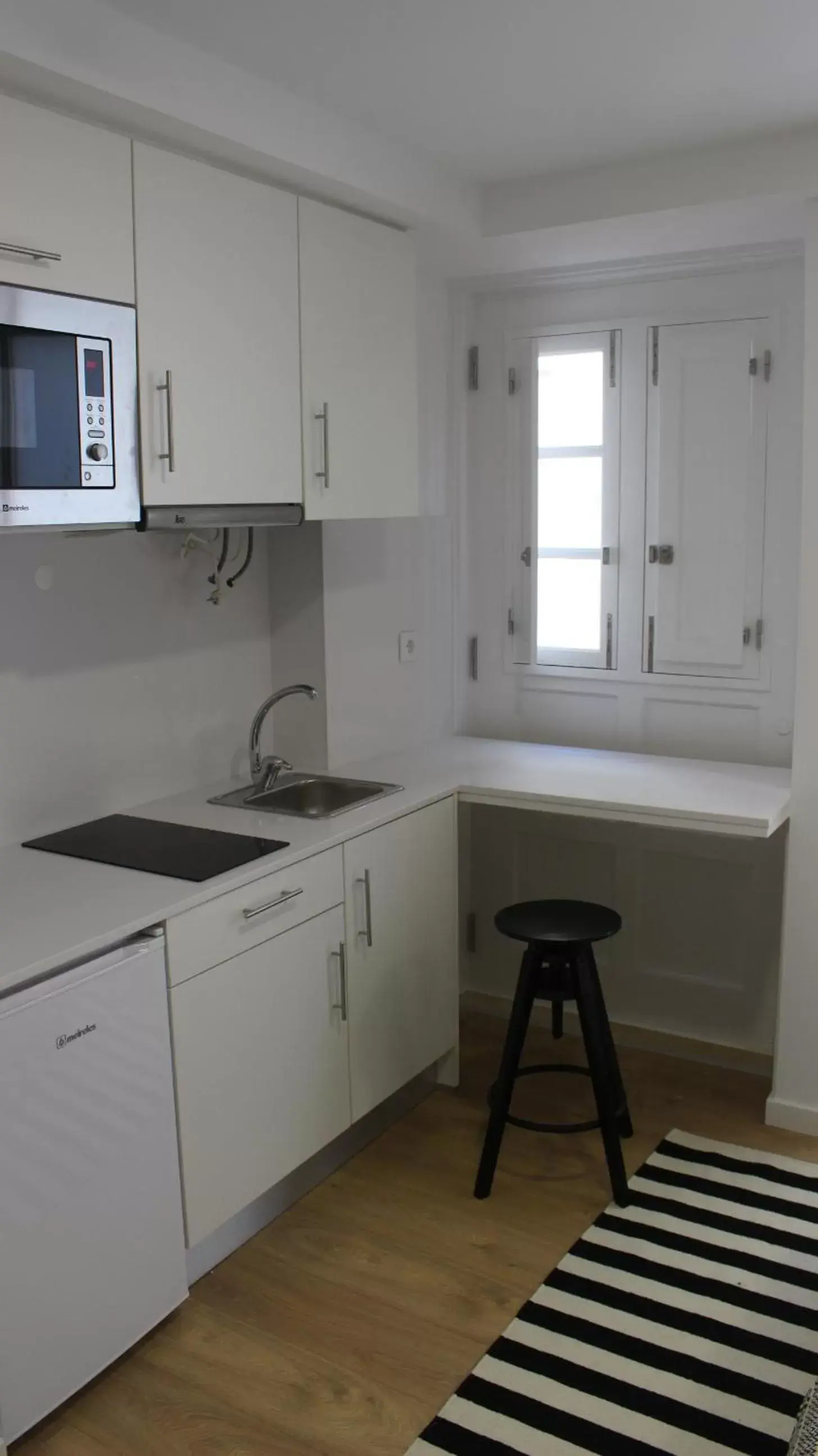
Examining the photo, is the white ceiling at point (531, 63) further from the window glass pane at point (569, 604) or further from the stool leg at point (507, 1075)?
the stool leg at point (507, 1075)

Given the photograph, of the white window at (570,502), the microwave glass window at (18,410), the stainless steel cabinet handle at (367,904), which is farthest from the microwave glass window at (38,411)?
the white window at (570,502)

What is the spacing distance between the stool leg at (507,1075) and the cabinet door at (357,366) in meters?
1.18

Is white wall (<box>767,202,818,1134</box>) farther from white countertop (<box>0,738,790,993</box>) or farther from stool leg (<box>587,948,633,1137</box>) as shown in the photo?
stool leg (<box>587,948,633,1137</box>)

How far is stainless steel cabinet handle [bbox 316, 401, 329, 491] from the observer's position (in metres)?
2.88

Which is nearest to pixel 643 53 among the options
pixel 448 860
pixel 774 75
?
pixel 774 75

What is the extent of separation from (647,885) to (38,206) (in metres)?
2.45

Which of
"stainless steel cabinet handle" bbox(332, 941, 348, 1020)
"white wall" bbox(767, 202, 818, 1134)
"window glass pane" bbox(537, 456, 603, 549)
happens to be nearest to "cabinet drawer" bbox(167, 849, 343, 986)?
"stainless steel cabinet handle" bbox(332, 941, 348, 1020)

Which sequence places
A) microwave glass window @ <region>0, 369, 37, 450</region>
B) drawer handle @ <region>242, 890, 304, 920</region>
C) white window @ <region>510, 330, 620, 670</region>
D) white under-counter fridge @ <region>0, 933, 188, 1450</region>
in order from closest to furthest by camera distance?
white under-counter fridge @ <region>0, 933, 188, 1450</region>
microwave glass window @ <region>0, 369, 37, 450</region>
drawer handle @ <region>242, 890, 304, 920</region>
white window @ <region>510, 330, 620, 670</region>

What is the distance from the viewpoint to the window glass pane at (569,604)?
3684 millimetres

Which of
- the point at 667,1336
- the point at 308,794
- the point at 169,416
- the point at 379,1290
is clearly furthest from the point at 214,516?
the point at 667,1336

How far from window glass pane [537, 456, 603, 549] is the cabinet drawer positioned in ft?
4.65

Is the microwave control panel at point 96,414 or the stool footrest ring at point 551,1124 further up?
the microwave control panel at point 96,414

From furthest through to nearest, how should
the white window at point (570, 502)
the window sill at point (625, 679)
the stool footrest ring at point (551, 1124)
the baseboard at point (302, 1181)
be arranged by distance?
1. the white window at point (570, 502)
2. the window sill at point (625, 679)
3. the stool footrest ring at point (551, 1124)
4. the baseboard at point (302, 1181)

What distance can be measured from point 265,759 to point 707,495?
143 cm
